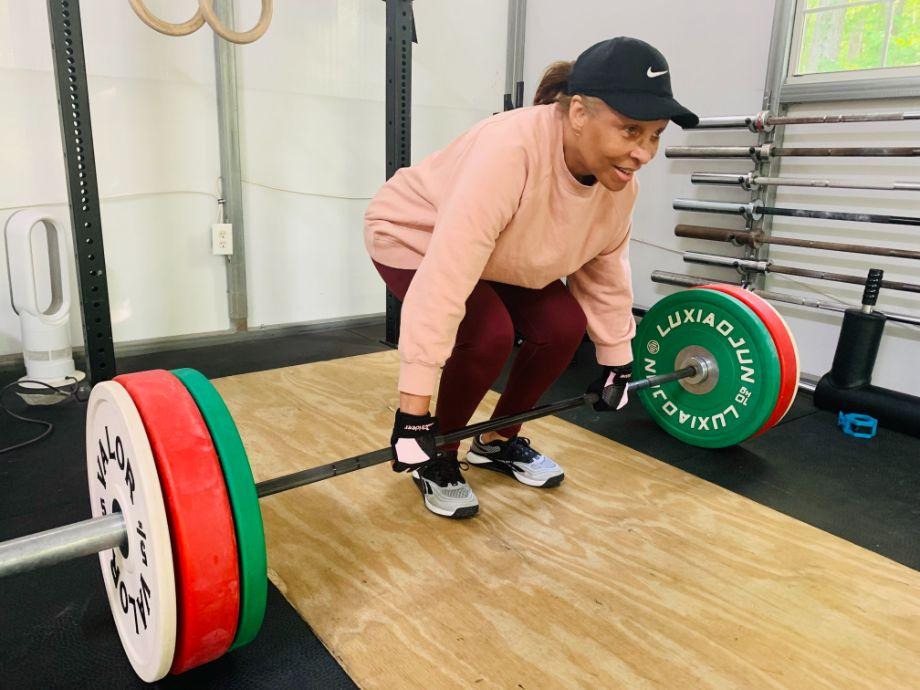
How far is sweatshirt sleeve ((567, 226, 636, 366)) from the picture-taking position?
1.57 meters

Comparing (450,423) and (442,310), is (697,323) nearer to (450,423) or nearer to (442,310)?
(450,423)

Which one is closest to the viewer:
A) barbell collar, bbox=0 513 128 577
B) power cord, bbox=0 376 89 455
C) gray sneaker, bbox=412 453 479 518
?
barbell collar, bbox=0 513 128 577

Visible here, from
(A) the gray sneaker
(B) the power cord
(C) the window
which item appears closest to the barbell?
(A) the gray sneaker

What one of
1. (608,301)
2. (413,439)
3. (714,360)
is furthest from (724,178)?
(413,439)

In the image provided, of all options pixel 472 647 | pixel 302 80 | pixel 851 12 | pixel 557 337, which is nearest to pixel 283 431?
pixel 557 337

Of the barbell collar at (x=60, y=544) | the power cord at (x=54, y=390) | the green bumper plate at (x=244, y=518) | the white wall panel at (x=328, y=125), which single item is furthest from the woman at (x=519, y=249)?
the white wall panel at (x=328, y=125)

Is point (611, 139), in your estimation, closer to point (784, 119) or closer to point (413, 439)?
point (413, 439)

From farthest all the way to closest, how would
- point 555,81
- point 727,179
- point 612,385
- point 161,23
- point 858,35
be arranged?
point 727,179 < point 858,35 < point 161,23 < point 612,385 < point 555,81

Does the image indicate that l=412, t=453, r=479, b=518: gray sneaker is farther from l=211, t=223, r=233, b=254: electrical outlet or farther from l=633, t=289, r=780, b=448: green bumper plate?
l=211, t=223, r=233, b=254: electrical outlet

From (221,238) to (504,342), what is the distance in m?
1.88

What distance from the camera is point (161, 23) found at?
2.10 meters

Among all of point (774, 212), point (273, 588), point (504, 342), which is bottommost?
point (273, 588)

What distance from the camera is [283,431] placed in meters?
1.96

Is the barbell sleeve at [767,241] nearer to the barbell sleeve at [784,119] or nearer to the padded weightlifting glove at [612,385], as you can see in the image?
the barbell sleeve at [784,119]
